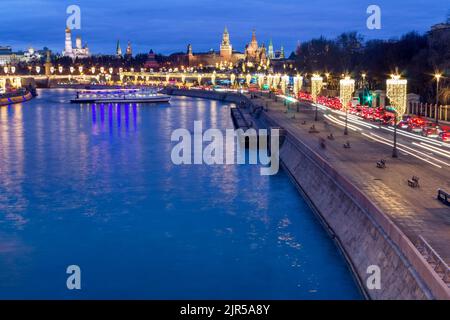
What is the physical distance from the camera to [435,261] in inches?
478

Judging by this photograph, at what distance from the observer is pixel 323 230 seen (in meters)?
20.4

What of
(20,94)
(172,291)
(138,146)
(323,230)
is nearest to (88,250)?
(172,291)

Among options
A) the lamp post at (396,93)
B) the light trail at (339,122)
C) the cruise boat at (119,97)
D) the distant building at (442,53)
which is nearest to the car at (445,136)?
the lamp post at (396,93)

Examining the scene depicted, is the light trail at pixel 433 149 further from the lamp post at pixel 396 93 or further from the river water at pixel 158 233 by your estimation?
the river water at pixel 158 233

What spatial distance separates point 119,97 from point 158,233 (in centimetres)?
8656

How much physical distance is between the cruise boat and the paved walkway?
220 ft

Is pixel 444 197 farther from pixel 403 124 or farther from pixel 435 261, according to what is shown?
pixel 403 124

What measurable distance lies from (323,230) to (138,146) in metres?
23.5

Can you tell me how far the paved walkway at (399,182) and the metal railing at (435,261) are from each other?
0.40 m

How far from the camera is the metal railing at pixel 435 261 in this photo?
37.5 feet

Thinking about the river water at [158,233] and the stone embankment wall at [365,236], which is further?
the river water at [158,233]

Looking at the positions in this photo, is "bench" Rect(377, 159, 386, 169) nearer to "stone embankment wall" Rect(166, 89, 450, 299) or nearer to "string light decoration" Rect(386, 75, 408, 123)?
"stone embankment wall" Rect(166, 89, 450, 299)

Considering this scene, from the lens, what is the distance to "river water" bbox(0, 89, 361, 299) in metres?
15.9
